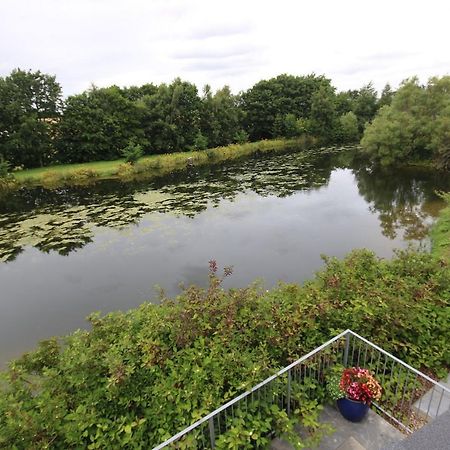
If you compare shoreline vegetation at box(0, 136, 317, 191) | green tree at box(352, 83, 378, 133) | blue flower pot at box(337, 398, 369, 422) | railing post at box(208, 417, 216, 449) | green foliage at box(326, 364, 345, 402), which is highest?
green tree at box(352, 83, 378, 133)

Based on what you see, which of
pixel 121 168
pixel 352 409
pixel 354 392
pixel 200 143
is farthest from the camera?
pixel 200 143

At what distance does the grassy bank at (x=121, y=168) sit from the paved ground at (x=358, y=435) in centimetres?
2711

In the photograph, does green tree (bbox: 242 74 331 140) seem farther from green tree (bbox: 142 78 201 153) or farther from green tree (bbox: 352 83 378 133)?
green tree (bbox: 142 78 201 153)

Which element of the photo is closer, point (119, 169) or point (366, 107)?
point (119, 169)

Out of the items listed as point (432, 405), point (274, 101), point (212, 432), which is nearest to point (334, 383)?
point (432, 405)

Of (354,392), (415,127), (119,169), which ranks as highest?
(415,127)

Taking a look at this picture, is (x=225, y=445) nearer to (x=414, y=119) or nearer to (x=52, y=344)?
(x=52, y=344)

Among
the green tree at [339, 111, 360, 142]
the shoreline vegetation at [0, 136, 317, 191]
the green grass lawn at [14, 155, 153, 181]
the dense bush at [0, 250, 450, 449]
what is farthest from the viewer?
the green tree at [339, 111, 360, 142]

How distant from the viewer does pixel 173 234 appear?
15844mm

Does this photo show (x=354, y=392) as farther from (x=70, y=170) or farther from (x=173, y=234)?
(x=70, y=170)

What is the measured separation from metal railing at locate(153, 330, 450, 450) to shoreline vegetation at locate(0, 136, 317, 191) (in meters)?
26.0

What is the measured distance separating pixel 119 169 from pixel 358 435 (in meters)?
29.7

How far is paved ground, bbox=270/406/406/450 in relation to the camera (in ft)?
13.4

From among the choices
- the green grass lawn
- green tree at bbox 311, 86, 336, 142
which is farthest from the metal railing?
green tree at bbox 311, 86, 336, 142
